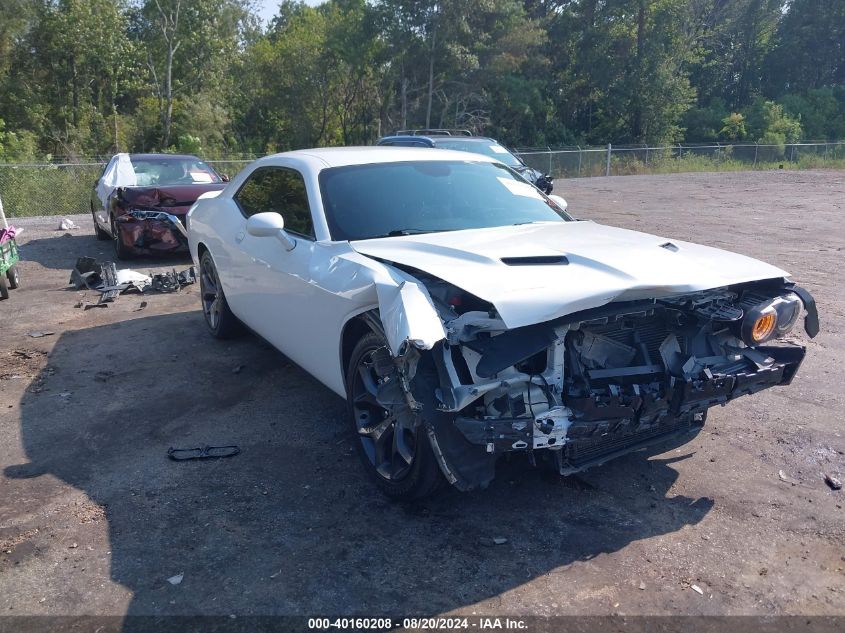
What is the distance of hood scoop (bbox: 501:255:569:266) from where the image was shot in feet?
11.4

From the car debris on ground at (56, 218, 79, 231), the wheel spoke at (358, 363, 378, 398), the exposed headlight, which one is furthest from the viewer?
the car debris on ground at (56, 218, 79, 231)

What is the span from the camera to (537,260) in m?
3.52

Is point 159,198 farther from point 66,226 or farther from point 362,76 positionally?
point 362,76

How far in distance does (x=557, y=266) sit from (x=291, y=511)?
183 cm

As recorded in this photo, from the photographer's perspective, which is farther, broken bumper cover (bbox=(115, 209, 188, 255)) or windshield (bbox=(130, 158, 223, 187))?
windshield (bbox=(130, 158, 223, 187))

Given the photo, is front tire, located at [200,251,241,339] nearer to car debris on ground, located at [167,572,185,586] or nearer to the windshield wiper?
the windshield wiper

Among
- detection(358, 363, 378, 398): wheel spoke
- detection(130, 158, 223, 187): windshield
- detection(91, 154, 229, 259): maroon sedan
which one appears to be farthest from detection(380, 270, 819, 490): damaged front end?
detection(130, 158, 223, 187): windshield

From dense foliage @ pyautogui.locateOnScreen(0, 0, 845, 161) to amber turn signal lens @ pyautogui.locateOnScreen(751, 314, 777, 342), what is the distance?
94.0ft

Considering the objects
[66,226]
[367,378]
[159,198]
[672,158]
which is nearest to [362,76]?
[672,158]

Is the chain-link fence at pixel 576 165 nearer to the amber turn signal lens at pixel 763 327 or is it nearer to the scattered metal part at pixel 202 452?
the scattered metal part at pixel 202 452

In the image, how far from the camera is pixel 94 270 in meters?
8.98

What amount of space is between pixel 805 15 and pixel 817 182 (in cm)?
4139

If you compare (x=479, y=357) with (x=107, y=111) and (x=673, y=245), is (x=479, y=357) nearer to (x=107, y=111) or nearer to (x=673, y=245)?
(x=673, y=245)

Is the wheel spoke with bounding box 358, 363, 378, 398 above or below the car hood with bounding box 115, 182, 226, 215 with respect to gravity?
below
